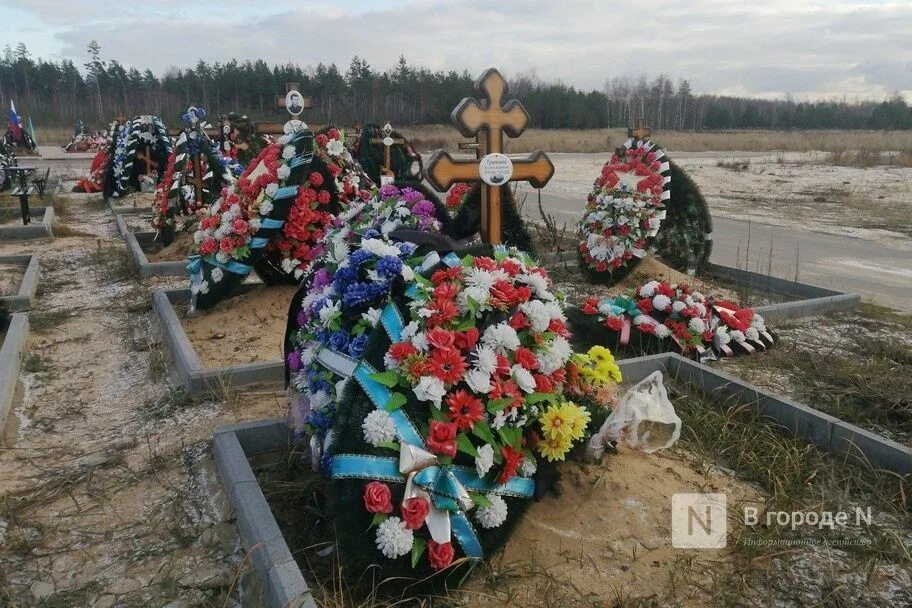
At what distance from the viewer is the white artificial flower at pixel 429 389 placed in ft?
7.37

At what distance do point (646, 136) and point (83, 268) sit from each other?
21.9 feet

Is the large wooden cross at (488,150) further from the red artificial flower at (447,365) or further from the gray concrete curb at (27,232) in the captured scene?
the gray concrete curb at (27,232)

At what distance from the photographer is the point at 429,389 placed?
225cm

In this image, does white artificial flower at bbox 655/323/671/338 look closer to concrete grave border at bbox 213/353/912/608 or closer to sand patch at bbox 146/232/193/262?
concrete grave border at bbox 213/353/912/608

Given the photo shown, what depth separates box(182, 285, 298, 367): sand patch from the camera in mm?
4938

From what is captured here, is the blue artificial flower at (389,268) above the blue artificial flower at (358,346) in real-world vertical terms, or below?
above

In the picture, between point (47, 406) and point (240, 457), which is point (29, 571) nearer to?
point (240, 457)

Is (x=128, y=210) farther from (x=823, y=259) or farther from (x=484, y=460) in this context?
(x=484, y=460)

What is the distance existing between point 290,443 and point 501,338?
1.45 meters

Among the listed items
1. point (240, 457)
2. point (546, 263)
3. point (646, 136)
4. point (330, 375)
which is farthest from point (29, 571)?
point (646, 136)

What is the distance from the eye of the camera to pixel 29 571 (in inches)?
99.9

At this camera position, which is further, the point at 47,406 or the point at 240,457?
the point at 47,406

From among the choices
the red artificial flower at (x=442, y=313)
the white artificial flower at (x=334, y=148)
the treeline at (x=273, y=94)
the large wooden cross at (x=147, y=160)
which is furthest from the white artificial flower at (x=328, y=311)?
the treeline at (x=273, y=94)

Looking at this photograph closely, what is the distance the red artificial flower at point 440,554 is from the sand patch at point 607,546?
22 centimetres
